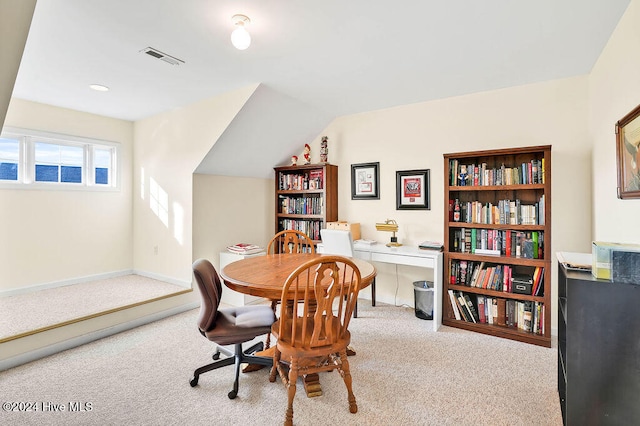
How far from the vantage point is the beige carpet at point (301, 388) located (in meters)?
1.80

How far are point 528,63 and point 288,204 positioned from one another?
311 cm

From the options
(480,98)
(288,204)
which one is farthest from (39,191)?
(480,98)

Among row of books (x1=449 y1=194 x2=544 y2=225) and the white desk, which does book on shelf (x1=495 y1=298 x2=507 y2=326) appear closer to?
the white desk

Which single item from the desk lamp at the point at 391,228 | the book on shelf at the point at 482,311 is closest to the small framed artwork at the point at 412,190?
the desk lamp at the point at 391,228

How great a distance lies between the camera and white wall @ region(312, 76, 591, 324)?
2.81 meters

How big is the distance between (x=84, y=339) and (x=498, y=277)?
379 centimetres

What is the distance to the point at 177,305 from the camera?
3.50 meters

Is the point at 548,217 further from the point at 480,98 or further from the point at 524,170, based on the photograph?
the point at 480,98

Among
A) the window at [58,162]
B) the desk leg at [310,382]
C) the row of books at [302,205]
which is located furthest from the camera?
the row of books at [302,205]

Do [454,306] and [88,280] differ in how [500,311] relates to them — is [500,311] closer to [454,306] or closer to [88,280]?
[454,306]

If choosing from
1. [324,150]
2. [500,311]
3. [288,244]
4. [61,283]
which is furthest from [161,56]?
[500,311]

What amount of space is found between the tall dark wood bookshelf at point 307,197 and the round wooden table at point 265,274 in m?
1.40

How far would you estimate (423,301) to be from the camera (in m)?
3.29

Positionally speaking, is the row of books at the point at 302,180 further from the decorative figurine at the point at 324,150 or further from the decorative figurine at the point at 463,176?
the decorative figurine at the point at 463,176
